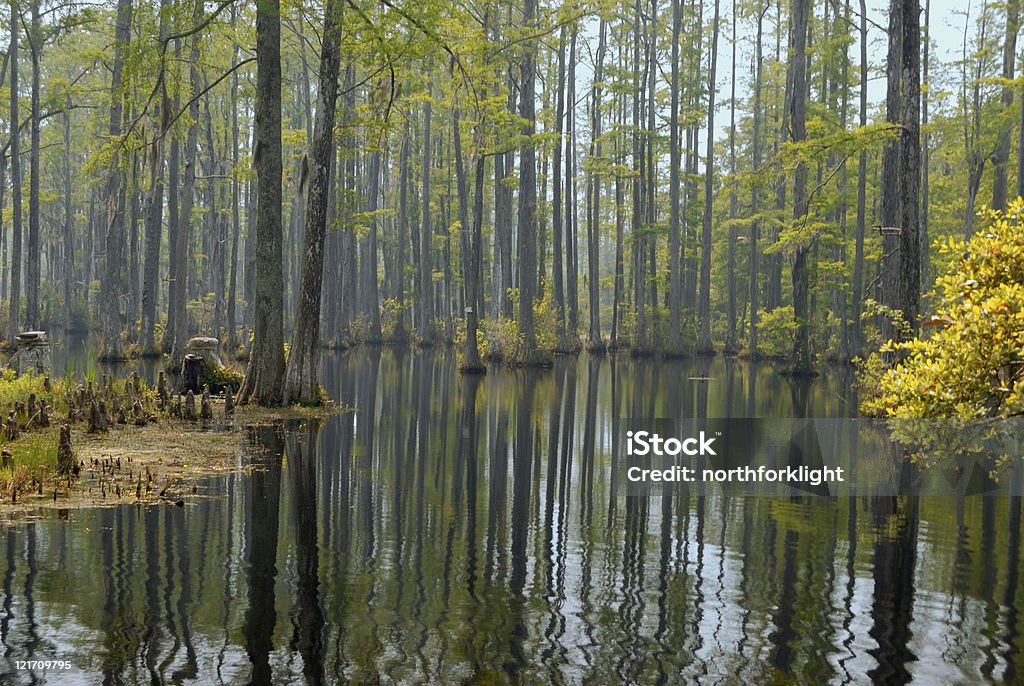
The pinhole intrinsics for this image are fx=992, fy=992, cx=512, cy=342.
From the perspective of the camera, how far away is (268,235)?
17.0 m

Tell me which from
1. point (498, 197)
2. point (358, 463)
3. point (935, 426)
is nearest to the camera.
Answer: point (935, 426)

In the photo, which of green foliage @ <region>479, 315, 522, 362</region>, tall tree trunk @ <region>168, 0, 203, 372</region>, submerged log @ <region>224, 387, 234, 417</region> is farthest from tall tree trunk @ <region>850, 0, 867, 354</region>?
submerged log @ <region>224, 387, 234, 417</region>

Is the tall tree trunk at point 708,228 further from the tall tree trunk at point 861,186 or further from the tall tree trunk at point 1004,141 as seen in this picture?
the tall tree trunk at point 1004,141

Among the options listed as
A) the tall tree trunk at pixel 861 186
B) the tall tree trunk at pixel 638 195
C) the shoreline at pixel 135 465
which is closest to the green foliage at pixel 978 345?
the shoreline at pixel 135 465

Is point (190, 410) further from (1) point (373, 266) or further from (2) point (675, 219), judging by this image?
(1) point (373, 266)

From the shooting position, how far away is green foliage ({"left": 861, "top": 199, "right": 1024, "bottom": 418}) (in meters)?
7.13

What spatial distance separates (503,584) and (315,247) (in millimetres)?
12242

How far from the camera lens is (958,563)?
726cm

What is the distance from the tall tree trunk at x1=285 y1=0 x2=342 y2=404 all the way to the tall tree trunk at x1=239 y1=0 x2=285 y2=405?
0.29m

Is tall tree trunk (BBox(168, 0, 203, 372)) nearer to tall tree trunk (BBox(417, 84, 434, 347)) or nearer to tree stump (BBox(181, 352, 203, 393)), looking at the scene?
tree stump (BBox(181, 352, 203, 393))

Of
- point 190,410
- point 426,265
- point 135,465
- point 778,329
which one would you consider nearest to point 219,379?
point 190,410

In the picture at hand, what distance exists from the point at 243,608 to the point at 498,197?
1223 inches

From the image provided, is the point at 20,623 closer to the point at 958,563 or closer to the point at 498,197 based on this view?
the point at 958,563

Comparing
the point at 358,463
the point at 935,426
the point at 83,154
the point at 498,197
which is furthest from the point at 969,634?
the point at 83,154
